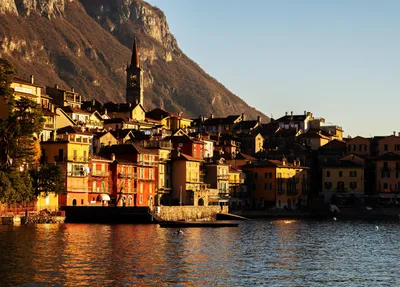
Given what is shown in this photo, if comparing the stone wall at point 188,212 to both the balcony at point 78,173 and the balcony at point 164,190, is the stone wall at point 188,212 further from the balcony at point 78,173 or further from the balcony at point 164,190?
the balcony at point 78,173

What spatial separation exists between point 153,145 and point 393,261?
70.4m

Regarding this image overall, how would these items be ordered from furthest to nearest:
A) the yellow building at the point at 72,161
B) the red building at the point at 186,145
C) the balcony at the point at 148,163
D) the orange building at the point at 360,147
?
the orange building at the point at 360,147 → the red building at the point at 186,145 → the balcony at the point at 148,163 → the yellow building at the point at 72,161

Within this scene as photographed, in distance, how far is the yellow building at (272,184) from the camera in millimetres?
154750

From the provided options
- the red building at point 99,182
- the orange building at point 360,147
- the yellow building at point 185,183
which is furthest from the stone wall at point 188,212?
the orange building at point 360,147

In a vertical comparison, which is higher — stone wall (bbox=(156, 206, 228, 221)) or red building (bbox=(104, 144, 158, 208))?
red building (bbox=(104, 144, 158, 208))

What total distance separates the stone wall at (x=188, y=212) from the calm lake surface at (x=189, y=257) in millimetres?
13776

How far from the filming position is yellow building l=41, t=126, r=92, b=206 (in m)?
113

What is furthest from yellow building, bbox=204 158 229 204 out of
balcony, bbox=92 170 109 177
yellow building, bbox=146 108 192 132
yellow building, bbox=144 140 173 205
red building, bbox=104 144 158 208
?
yellow building, bbox=146 108 192 132

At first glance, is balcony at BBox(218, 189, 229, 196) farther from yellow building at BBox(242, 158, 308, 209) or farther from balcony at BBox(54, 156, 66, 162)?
balcony at BBox(54, 156, 66, 162)

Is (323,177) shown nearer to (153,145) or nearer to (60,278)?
(153,145)

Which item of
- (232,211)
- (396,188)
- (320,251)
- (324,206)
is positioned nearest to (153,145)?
(232,211)

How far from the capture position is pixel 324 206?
159 m

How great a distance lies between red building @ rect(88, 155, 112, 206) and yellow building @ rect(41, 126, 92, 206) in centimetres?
165

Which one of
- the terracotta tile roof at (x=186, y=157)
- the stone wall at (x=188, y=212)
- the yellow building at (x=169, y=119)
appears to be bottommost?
the stone wall at (x=188, y=212)
